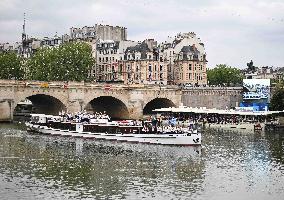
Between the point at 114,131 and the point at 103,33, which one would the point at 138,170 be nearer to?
the point at 114,131

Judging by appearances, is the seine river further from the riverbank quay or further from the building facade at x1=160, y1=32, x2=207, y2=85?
the building facade at x1=160, y1=32, x2=207, y2=85

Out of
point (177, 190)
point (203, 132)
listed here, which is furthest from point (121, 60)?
point (177, 190)

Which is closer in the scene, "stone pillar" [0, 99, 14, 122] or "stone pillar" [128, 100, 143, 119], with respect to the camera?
"stone pillar" [0, 99, 14, 122]

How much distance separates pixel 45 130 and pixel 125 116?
2867 centimetres

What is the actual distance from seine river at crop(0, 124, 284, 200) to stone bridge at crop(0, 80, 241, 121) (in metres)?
21.2

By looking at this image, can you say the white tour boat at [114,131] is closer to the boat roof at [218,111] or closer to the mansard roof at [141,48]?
the boat roof at [218,111]

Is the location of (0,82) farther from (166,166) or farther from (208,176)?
(208,176)

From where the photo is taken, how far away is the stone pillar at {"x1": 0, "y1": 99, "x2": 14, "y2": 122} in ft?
297

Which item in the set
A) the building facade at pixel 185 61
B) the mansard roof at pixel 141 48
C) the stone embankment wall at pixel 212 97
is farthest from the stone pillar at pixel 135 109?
the building facade at pixel 185 61

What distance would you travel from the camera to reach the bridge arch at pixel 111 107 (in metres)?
107

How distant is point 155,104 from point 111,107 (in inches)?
376

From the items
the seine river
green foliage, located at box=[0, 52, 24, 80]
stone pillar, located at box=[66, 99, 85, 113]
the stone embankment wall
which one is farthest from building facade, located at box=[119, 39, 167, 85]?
the seine river

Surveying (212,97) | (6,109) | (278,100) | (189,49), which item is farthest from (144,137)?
(189,49)

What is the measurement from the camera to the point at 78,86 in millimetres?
98938
